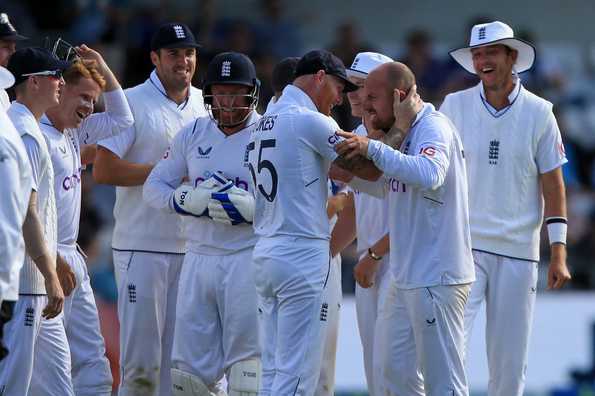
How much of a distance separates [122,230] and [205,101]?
1080 mm

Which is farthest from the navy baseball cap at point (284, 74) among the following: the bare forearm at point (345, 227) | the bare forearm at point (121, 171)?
the bare forearm at point (121, 171)

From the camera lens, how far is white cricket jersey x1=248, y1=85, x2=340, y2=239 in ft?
23.5

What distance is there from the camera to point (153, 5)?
50.6ft

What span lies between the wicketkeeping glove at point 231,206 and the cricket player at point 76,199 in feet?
2.70

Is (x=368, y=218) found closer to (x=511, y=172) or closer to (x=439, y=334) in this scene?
(x=511, y=172)

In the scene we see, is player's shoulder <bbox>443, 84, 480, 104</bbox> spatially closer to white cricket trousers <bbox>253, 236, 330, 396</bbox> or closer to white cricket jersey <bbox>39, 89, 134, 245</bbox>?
white cricket trousers <bbox>253, 236, 330, 396</bbox>

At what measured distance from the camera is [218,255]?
802 centimetres

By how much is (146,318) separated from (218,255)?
771 millimetres

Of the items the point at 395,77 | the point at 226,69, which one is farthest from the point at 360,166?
the point at 226,69

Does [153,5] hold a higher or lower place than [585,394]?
higher

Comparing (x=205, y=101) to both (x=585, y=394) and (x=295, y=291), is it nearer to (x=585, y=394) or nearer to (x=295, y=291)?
(x=295, y=291)

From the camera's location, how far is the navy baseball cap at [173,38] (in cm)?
859

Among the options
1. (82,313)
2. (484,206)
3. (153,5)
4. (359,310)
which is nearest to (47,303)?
(82,313)

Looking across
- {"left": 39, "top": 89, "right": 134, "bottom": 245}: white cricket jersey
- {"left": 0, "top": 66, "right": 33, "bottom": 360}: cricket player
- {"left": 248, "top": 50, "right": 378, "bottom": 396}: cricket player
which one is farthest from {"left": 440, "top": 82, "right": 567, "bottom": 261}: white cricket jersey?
{"left": 0, "top": 66, "right": 33, "bottom": 360}: cricket player
